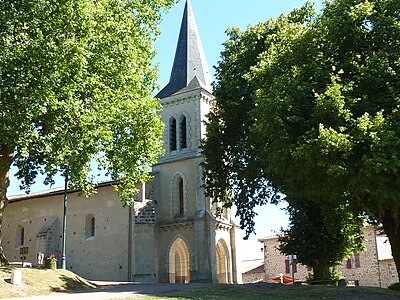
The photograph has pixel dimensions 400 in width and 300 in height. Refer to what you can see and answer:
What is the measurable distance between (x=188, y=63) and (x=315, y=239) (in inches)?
745

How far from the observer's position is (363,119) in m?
17.1

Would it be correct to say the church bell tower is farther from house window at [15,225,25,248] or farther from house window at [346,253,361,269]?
house window at [346,253,361,269]

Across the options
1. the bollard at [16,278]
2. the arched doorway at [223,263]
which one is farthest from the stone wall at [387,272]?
the bollard at [16,278]

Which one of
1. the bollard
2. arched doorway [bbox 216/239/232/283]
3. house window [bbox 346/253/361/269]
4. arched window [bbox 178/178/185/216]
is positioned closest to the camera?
the bollard

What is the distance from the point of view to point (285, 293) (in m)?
18.5

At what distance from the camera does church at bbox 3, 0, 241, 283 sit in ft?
108

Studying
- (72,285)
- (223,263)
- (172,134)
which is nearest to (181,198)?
(172,134)

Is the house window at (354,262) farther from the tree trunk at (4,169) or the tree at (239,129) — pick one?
the tree trunk at (4,169)

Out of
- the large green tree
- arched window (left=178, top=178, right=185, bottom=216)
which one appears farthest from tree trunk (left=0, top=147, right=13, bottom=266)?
arched window (left=178, top=178, right=185, bottom=216)

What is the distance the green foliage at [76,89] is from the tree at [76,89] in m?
0.04

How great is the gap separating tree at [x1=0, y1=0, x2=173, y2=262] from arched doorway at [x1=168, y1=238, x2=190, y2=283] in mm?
13324

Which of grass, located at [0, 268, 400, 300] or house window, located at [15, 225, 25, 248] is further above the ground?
house window, located at [15, 225, 25, 248]

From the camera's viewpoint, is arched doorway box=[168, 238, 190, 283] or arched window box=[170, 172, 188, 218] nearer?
arched doorway box=[168, 238, 190, 283]

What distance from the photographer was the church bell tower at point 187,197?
33.3m
